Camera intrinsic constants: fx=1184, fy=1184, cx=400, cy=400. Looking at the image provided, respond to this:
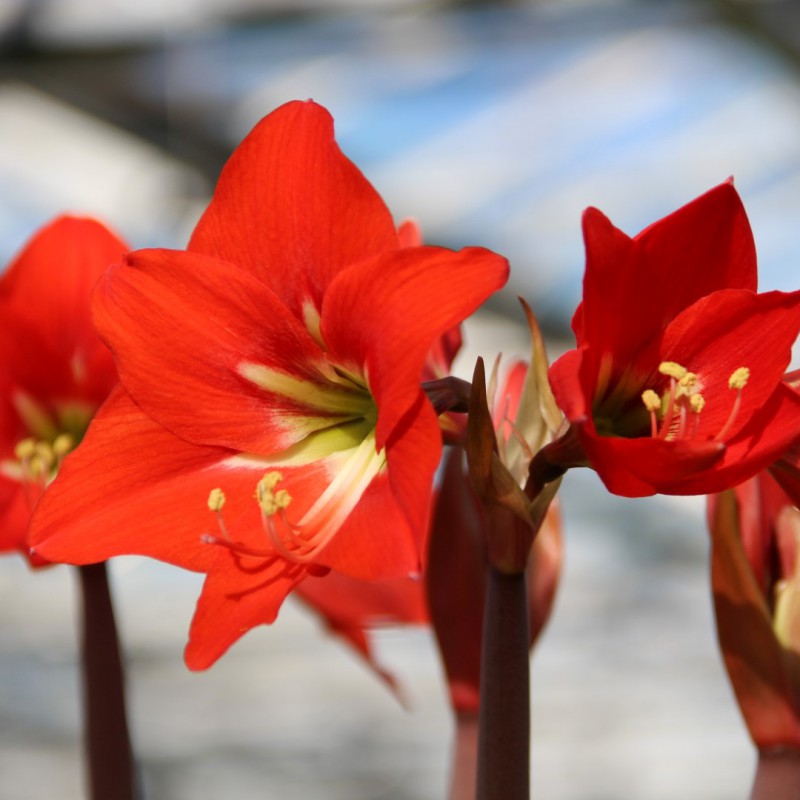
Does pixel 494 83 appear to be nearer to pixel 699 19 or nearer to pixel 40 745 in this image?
pixel 699 19

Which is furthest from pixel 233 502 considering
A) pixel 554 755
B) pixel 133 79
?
pixel 133 79

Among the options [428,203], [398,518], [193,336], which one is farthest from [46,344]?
[428,203]

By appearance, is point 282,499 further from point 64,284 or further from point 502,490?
point 64,284

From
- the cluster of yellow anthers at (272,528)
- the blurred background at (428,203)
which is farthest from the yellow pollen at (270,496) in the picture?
the blurred background at (428,203)

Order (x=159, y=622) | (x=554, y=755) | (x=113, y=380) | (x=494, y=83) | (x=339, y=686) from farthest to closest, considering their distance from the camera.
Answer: (x=494, y=83) → (x=159, y=622) → (x=339, y=686) → (x=554, y=755) → (x=113, y=380)

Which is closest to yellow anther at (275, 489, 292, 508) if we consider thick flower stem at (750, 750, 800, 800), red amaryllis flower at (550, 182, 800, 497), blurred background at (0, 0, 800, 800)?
red amaryllis flower at (550, 182, 800, 497)

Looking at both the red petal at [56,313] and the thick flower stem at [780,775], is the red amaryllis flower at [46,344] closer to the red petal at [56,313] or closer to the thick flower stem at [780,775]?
the red petal at [56,313]
